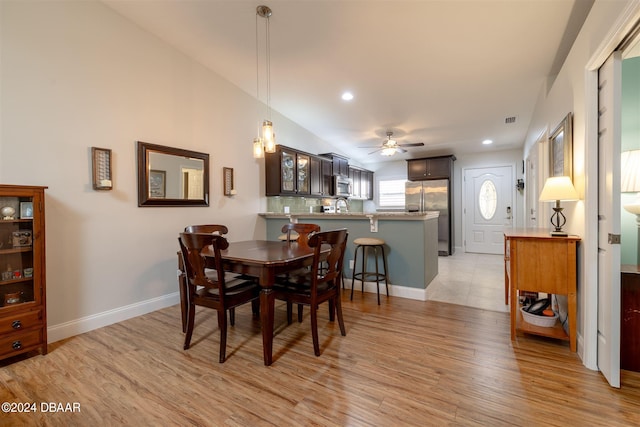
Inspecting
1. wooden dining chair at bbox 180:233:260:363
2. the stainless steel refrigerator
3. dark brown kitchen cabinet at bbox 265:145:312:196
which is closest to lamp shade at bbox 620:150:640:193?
wooden dining chair at bbox 180:233:260:363

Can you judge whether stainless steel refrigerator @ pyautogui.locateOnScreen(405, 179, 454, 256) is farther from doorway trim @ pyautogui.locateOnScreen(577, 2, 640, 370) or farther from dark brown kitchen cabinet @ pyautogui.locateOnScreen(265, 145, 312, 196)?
doorway trim @ pyautogui.locateOnScreen(577, 2, 640, 370)

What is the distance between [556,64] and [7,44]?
17.1ft

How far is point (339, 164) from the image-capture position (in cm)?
625

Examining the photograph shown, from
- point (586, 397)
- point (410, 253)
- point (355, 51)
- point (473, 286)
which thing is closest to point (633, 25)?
point (586, 397)

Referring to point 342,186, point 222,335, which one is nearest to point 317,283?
point 222,335

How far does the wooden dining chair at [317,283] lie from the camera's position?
211cm

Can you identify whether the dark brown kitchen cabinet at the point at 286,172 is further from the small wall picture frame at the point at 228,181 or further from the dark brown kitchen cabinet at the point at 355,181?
the dark brown kitchen cabinet at the point at 355,181

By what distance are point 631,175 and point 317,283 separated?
7.91ft

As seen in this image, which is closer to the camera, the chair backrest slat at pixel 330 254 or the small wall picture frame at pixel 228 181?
the chair backrest slat at pixel 330 254

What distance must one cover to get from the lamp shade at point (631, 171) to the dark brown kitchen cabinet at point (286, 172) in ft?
12.5

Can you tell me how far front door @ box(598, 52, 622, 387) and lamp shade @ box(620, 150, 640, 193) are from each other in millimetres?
419

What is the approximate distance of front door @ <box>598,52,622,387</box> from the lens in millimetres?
1671

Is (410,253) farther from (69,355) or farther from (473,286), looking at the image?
(69,355)

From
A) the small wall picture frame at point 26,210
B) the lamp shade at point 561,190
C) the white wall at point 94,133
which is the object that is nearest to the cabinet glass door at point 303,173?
the white wall at point 94,133
